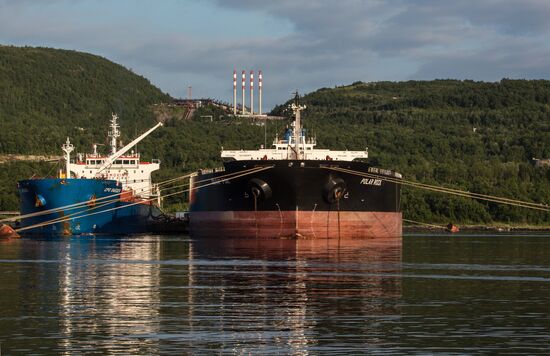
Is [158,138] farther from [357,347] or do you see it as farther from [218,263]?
[357,347]

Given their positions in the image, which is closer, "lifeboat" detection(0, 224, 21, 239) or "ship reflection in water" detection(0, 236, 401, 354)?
"ship reflection in water" detection(0, 236, 401, 354)

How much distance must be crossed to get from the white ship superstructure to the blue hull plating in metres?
5.86

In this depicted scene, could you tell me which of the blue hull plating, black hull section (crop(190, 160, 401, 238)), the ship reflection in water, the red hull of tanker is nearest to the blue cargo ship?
the blue hull plating

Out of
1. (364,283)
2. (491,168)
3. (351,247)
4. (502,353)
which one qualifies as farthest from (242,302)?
(491,168)

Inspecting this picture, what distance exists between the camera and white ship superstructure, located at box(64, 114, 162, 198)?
99.3m

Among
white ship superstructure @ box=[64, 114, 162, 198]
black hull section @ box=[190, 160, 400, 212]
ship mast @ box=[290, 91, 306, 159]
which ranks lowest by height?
black hull section @ box=[190, 160, 400, 212]

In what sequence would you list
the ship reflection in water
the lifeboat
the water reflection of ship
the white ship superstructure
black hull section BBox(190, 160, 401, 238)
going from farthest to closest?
the white ship superstructure < the lifeboat < black hull section BBox(190, 160, 401, 238) < the water reflection of ship < the ship reflection in water

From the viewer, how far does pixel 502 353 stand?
958 inches

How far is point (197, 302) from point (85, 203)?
174 feet

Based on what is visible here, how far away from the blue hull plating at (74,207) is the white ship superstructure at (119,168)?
5.86 meters

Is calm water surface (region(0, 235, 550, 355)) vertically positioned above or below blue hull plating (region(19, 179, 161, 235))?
below

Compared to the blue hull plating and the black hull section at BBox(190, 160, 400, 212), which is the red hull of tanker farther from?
the blue hull plating

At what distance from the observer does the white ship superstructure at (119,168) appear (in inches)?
3910

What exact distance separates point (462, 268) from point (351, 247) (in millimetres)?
14440
